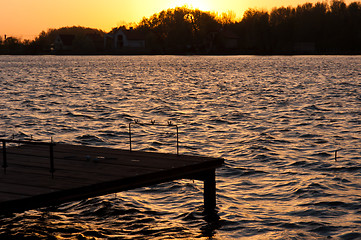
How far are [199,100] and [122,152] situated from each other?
27569 millimetres

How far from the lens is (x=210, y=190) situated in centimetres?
1150

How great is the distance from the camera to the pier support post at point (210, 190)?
37.4ft

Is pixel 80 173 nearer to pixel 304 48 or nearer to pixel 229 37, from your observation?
pixel 304 48

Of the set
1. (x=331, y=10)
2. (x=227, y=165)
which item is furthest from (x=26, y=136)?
(x=331, y=10)

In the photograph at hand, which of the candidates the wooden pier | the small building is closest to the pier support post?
the wooden pier

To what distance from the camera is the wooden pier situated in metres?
8.56

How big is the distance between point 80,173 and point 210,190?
9.97ft

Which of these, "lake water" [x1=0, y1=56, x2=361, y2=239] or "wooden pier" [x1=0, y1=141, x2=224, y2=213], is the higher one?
"wooden pier" [x1=0, y1=141, x2=224, y2=213]

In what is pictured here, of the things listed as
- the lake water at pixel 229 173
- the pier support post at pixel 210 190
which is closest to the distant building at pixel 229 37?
the lake water at pixel 229 173

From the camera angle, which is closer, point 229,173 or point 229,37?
point 229,173

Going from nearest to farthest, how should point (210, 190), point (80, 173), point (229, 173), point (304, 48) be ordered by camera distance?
point (80, 173) → point (210, 190) → point (229, 173) → point (304, 48)

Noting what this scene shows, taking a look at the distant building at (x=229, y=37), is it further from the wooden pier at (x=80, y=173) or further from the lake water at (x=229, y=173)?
the wooden pier at (x=80, y=173)

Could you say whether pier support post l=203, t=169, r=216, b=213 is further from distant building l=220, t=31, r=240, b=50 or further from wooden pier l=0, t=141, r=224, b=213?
distant building l=220, t=31, r=240, b=50

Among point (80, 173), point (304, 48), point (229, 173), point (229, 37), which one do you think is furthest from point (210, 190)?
point (229, 37)
